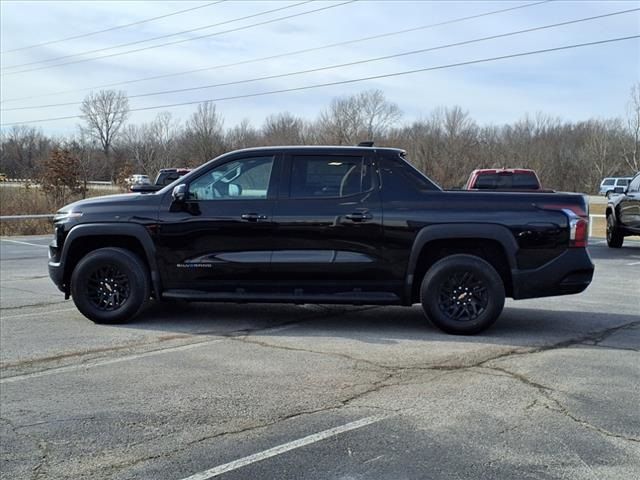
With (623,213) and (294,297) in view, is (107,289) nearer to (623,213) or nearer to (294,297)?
(294,297)

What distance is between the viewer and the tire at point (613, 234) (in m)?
16.5

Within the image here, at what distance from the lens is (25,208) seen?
90.5ft

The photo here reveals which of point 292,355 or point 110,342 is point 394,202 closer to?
point 292,355

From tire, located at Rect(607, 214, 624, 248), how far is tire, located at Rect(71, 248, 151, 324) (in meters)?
13.1

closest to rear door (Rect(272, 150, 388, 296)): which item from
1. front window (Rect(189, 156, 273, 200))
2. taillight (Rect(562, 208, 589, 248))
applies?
front window (Rect(189, 156, 273, 200))

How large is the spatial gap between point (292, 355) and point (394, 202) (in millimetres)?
1970

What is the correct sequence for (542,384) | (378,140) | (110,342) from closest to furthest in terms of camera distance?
(542,384) → (110,342) → (378,140)

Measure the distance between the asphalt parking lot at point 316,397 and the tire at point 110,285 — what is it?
0.21 metres

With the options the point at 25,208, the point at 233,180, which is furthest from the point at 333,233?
the point at 25,208

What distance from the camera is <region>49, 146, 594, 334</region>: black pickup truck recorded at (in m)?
6.78

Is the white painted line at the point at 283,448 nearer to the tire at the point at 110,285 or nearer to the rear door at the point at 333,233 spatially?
the rear door at the point at 333,233

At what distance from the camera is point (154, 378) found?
17.7 feet

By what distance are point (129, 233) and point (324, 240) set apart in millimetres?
2159

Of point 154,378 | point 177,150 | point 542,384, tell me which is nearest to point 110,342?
point 154,378
